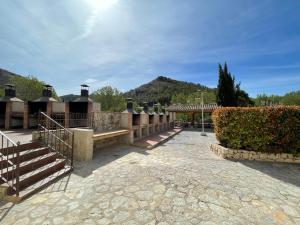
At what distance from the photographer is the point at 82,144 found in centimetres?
667

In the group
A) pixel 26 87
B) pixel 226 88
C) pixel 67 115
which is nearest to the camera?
pixel 67 115

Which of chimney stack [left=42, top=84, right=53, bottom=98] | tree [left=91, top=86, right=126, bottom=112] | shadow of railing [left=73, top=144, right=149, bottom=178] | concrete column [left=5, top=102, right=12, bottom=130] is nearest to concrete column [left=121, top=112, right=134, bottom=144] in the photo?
shadow of railing [left=73, top=144, right=149, bottom=178]

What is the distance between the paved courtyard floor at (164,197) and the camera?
10.6ft

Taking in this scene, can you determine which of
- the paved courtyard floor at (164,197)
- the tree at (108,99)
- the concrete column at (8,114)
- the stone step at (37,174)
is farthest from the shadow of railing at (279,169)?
the tree at (108,99)

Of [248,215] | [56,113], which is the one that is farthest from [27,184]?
[56,113]

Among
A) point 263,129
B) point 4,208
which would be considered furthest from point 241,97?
point 4,208

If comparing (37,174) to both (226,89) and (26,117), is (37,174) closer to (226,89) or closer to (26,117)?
(26,117)

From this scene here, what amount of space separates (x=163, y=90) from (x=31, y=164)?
62927 mm

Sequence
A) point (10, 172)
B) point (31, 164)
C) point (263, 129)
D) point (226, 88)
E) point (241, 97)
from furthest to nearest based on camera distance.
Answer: point (241, 97)
point (226, 88)
point (263, 129)
point (31, 164)
point (10, 172)

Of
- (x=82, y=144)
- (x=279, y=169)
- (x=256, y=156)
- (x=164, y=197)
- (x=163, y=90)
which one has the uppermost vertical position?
(x=163, y=90)

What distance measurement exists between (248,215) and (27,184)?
4982mm

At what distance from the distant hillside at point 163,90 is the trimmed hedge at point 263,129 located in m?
33.7

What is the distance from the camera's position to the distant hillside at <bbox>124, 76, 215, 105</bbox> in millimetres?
56331

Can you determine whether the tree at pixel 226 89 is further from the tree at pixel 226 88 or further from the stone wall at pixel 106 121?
the stone wall at pixel 106 121
